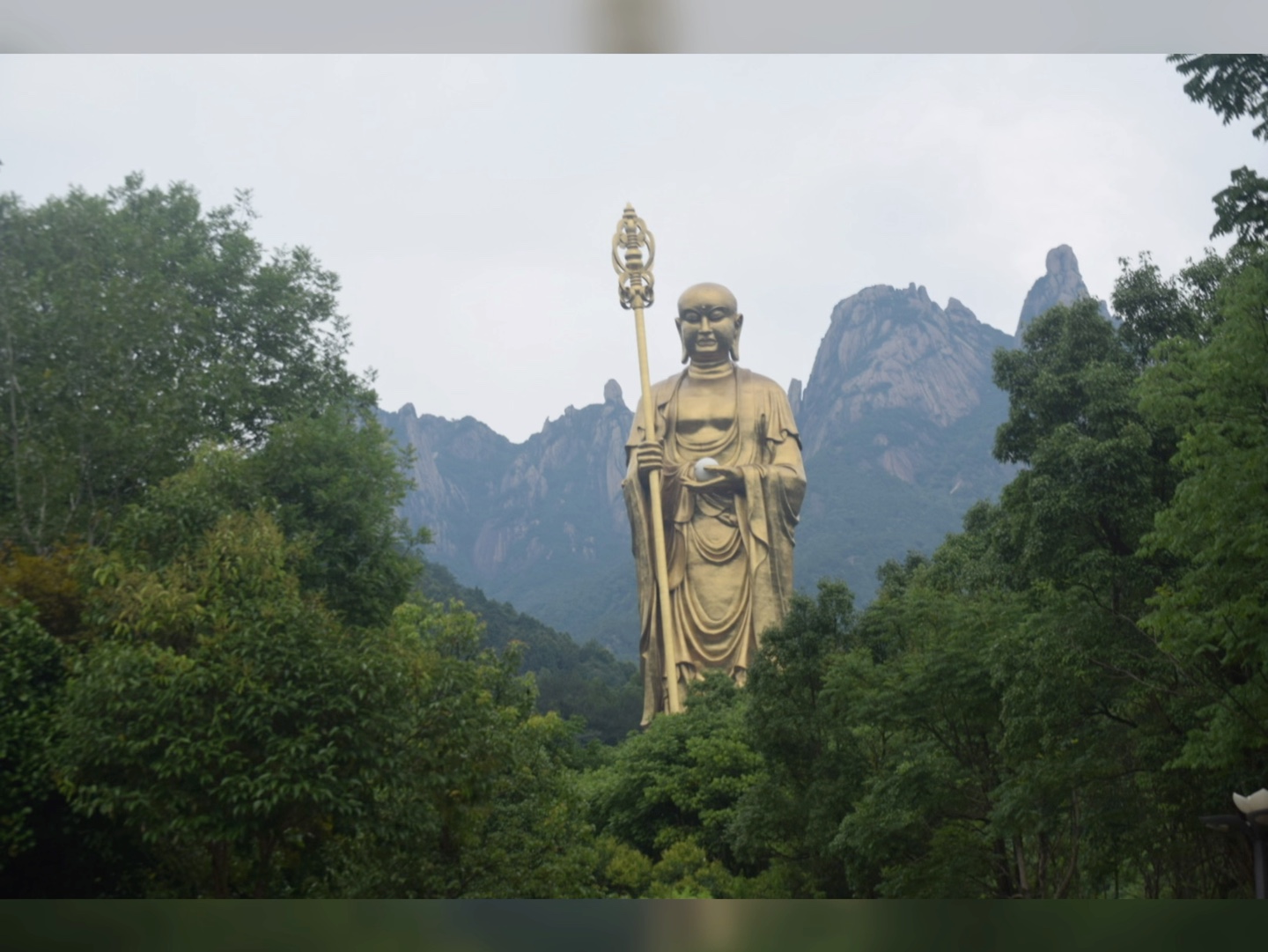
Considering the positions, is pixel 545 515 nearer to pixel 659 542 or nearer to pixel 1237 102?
pixel 659 542

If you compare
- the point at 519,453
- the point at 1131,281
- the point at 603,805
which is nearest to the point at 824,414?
the point at 519,453

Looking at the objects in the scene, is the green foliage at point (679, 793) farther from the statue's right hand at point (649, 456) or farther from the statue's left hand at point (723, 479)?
the statue's right hand at point (649, 456)

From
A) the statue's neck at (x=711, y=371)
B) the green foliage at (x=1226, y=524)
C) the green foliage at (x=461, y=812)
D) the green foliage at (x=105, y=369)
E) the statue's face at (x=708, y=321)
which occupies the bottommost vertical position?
the green foliage at (x=461, y=812)

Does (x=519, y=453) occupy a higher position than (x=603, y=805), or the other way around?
(x=519, y=453)

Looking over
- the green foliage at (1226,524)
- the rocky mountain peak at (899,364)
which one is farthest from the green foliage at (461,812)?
the rocky mountain peak at (899,364)

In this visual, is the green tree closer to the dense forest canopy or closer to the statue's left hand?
the dense forest canopy

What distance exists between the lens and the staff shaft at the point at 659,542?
11.0m

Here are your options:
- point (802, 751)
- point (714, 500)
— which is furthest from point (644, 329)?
point (802, 751)

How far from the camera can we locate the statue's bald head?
11805 millimetres

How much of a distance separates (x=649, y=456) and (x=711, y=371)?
3.70 feet

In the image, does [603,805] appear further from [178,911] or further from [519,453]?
[178,911]

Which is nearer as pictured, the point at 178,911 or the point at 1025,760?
the point at 178,911
